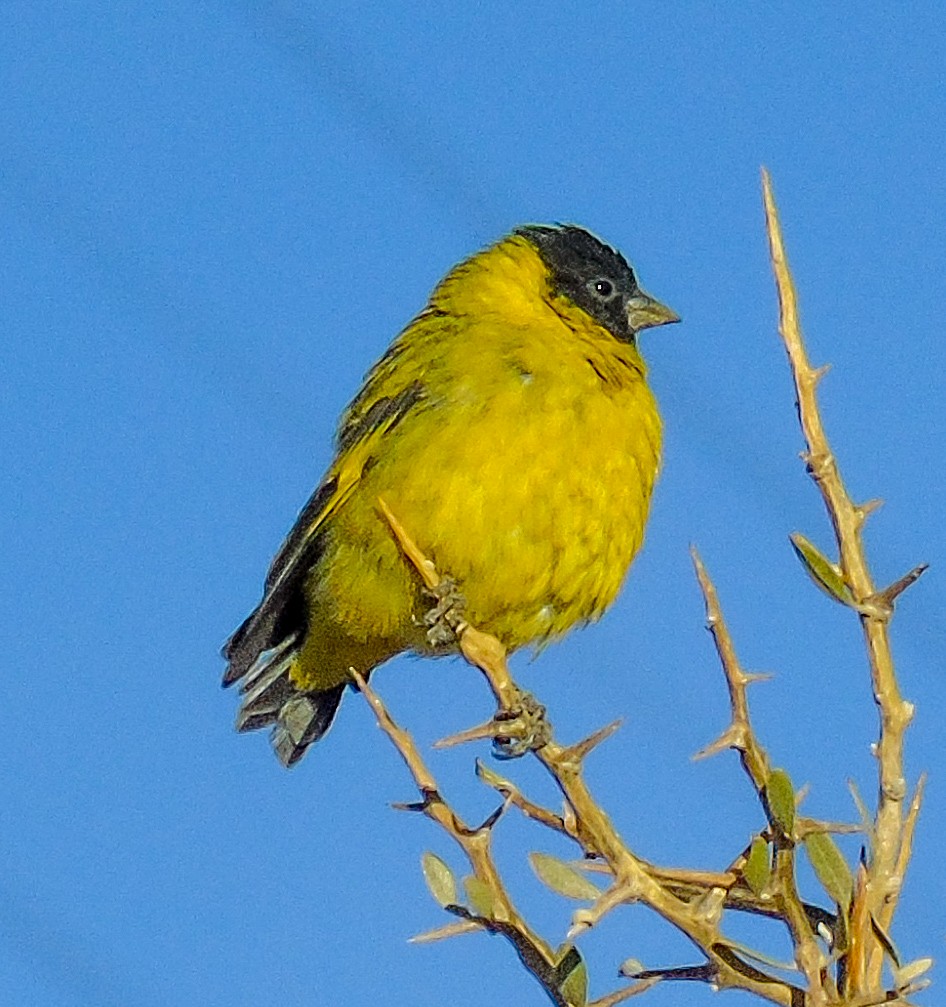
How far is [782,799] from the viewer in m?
1.46

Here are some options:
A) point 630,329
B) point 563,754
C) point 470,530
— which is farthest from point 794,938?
point 630,329

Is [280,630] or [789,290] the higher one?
Result: [280,630]

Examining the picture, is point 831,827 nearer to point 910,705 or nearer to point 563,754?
point 910,705

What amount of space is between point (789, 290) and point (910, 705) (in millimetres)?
383

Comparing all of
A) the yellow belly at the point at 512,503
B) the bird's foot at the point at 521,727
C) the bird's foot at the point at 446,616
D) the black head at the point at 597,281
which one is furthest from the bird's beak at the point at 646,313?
the bird's foot at the point at 521,727

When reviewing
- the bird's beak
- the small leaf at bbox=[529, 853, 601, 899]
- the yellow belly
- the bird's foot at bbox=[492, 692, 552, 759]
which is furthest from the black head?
the small leaf at bbox=[529, 853, 601, 899]

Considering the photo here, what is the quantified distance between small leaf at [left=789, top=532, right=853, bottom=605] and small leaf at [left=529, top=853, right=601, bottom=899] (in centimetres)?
37

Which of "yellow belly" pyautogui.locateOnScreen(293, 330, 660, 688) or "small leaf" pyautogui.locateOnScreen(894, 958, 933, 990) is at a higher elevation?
"yellow belly" pyautogui.locateOnScreen(293, 330, 660, 688)

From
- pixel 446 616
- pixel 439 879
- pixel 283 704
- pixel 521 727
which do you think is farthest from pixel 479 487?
pixel 439 879

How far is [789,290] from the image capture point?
1.51 meters

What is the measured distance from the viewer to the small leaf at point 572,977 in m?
1.47

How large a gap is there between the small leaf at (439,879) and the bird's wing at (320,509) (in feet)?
7.87

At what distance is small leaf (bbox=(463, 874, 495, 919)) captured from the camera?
158 centimetres

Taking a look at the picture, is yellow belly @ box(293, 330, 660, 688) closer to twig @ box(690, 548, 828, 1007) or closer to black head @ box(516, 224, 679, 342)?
black head @ box(516, 224, 679, 342)
